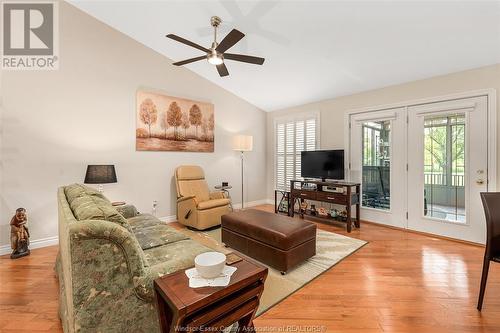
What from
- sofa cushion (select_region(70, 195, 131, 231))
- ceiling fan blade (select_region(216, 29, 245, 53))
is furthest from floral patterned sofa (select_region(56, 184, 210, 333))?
ceiling fan blade (select_region(216, 29, 245, 53))

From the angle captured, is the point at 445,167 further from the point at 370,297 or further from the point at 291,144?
the point at 291,144

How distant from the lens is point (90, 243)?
109 centimetres

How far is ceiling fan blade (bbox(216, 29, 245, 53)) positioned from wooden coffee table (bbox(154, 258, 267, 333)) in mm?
1967

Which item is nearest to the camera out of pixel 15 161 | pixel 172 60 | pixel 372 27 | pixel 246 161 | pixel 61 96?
pixel 372 27

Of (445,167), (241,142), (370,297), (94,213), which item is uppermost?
(241,142)

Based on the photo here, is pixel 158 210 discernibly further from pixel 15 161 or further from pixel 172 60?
pixel 172 60

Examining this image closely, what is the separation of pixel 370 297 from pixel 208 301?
1.64 m

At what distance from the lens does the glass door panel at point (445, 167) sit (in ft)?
10.6

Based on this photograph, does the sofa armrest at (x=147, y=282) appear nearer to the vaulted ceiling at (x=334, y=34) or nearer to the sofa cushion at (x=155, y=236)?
the sofa cushion at (x=155, y=236)

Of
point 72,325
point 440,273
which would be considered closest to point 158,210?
point 72,325

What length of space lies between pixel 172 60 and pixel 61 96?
1.86 metres

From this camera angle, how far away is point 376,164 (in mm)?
4059

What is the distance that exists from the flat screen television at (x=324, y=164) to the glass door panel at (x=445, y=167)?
1.25m

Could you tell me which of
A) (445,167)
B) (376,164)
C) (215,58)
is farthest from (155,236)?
(445,167)
